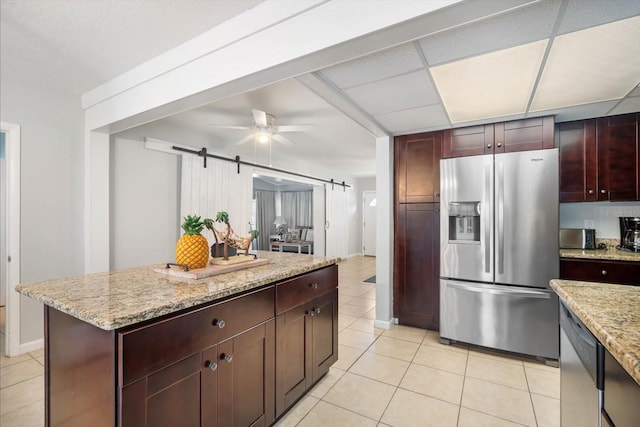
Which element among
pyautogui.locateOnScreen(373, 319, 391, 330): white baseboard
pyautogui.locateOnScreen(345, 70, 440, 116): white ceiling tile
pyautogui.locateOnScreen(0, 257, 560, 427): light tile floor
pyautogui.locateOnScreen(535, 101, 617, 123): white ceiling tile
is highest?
pyautogui.locateOnScreen(345, 70, 440, 116): white ceiling tile

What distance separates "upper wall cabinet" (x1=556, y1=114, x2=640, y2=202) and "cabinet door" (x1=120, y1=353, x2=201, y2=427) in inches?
135

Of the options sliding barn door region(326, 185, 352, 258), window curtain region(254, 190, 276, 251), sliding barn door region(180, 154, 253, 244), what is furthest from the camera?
window curtain region(254, 190, 276, 251)

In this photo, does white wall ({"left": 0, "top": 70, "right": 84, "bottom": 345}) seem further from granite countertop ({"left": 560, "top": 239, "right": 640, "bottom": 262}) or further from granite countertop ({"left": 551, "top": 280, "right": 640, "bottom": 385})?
granite countertop ({"left": 560, "top": 239, "right": 640, "bottom": 262})

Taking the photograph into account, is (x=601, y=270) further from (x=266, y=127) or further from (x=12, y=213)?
(x=12, y=213)

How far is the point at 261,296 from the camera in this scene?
1633 mm

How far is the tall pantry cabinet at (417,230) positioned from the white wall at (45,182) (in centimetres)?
340

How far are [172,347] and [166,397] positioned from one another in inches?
7.6

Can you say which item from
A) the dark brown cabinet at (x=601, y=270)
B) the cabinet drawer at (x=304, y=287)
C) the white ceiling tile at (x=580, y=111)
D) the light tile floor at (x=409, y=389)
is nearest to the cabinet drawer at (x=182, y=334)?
the cabinet drawer at (x=304, y=287)

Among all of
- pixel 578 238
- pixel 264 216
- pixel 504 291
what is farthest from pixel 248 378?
pixel 264 216

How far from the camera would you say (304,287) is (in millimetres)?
1987

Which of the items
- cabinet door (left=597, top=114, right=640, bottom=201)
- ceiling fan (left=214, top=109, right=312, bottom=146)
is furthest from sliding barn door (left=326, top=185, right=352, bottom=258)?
cabinet door (left=597, top=114, right=640, bottom=201)

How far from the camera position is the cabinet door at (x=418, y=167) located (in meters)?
3.23

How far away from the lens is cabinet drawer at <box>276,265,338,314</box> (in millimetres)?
1783

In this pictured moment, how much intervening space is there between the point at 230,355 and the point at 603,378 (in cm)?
142
